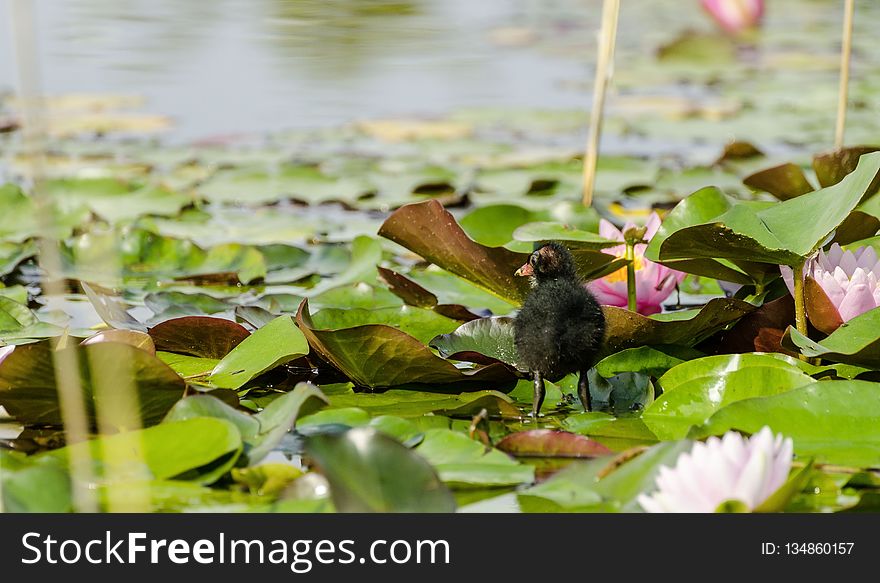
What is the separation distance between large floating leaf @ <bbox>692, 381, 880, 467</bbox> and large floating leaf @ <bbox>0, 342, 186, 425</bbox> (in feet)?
3.58

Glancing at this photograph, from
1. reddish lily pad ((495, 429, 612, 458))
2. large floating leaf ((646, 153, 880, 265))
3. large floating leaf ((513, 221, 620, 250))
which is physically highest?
large floating leaf ((646, 153, 880, 265))

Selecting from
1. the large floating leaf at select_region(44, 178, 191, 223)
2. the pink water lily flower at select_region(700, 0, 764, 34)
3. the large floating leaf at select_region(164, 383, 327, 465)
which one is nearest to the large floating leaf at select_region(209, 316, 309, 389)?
the large floating leaf at select_region(164, 383, 327, 465)

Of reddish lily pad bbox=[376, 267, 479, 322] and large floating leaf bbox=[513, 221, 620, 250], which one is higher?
large floating leaf bbox=[513, 221, 620, 250]

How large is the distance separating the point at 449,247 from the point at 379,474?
1.08 meters

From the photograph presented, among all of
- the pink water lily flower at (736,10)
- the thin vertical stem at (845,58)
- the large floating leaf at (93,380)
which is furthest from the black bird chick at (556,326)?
the pink water lily flower at (736,10)

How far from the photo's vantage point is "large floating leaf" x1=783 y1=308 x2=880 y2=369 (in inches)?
88.0

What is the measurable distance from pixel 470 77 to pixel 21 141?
3.22m

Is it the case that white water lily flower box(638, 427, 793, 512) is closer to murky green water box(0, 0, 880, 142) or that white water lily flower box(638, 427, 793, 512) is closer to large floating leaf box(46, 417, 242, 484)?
large floating leaf box(46, 417, 242, 484)

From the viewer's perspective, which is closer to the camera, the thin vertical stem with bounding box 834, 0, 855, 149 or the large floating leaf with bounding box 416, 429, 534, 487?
the large floating leaf with bounding box 416, 429, 534, 487

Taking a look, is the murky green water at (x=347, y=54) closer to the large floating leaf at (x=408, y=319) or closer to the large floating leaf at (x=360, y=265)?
the large floating leaf at (x=360, y=265)

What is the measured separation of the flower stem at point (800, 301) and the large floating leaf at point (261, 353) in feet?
3.64

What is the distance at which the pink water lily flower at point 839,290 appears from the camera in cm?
243

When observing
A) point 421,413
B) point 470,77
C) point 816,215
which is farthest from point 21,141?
point 816,215

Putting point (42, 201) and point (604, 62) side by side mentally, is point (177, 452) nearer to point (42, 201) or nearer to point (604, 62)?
point (42, 201)
